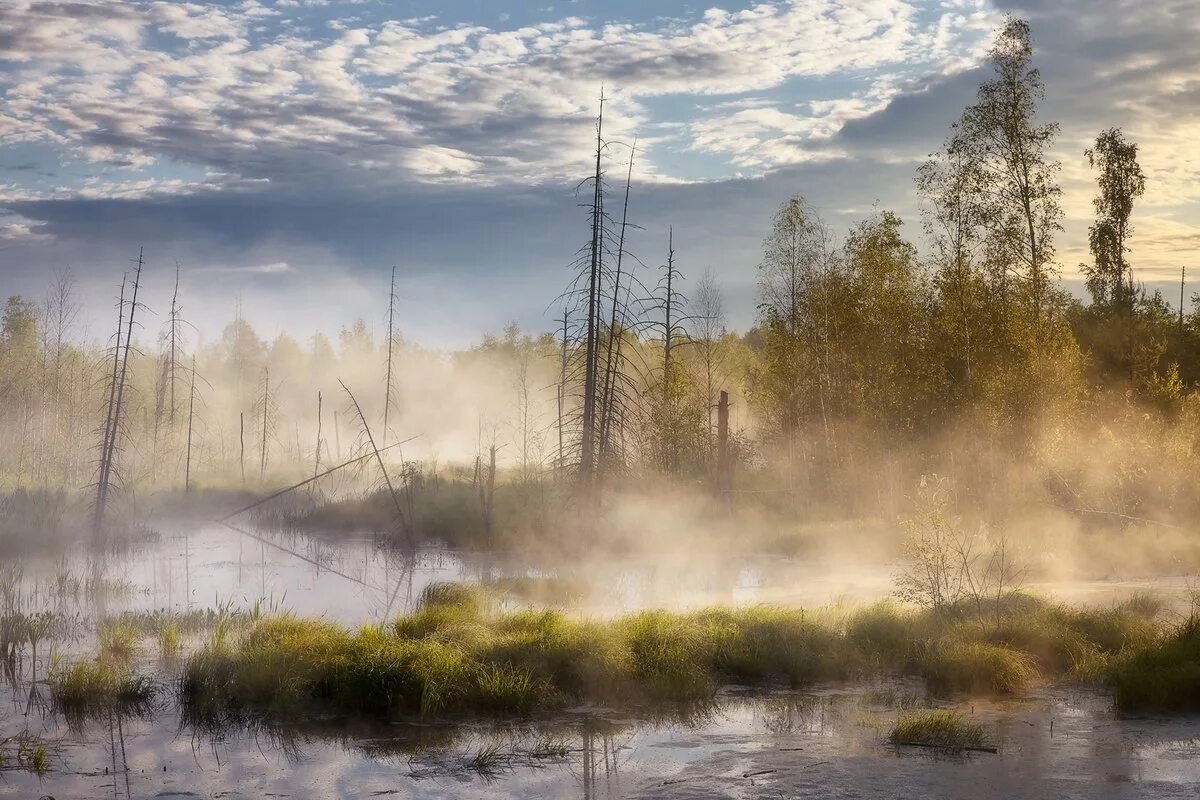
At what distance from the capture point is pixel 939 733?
40.1 feet

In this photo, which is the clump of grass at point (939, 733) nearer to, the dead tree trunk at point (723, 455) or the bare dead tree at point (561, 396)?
the bare dead tree at point (561, 396)

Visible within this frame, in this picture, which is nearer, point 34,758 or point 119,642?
point 34,758

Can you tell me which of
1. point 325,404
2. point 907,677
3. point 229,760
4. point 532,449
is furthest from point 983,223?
point 325,404

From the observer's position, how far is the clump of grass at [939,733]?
12.1 metres

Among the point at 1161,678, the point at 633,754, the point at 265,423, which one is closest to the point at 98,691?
the point at 633,754

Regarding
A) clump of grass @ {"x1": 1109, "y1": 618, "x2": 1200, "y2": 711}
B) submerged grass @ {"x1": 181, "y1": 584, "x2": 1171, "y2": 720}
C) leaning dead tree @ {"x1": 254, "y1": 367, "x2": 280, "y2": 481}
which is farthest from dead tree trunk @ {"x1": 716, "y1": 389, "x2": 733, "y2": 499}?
leaning dead tree @ {"x1": 254, "y1": 367, "x2": 280, "y2": 481}

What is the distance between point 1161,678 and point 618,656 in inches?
263

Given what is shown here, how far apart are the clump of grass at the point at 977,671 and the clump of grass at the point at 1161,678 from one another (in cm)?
117

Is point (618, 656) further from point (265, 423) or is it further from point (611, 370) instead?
point (265, 423)

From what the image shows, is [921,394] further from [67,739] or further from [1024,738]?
[67,739]

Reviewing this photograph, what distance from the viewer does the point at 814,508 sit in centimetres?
3850

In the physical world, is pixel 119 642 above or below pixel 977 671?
below

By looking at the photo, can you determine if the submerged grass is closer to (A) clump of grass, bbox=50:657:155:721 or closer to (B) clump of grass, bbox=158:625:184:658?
(A) clump of grass, bbox=50:657:155:721

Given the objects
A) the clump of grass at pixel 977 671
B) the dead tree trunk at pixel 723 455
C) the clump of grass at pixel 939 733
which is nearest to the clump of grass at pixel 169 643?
the clump of grass at pixel 939 733
